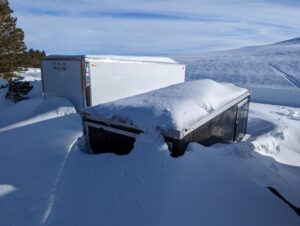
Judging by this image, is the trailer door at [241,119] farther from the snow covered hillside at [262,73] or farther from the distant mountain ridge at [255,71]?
the distant mountain ridge at [255,71]

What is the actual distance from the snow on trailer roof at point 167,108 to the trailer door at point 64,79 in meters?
3.56

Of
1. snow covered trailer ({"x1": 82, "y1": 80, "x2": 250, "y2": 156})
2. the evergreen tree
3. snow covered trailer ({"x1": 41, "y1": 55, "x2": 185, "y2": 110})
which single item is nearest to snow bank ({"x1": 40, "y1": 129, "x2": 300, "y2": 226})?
snow covered trailer ({"x1": 82, "y1": 80, "x2": 250, "y2": 156})

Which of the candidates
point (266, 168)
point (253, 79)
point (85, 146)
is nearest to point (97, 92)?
point (85, 146)

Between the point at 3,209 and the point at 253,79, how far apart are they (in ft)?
84.2

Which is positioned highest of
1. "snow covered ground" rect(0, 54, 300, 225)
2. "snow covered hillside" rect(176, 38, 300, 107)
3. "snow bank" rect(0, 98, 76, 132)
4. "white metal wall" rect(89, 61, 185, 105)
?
"white metal wall" rect(89, 61, 185, 105)

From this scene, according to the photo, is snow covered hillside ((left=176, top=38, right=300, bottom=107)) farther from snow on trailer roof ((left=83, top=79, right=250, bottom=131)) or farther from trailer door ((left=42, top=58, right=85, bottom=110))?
trailer door ((left=42, top=58, right=85, bottom=110))

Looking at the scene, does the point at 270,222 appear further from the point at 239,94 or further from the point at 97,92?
the point at 97,92

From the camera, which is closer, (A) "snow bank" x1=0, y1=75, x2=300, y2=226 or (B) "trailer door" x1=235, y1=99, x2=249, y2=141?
(A) "snow bank" x1=0, y1=75, x2=300, y2=226

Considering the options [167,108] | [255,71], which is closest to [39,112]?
[167,108]

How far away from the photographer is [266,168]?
17.9ft

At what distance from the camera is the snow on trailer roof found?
15.3 ft

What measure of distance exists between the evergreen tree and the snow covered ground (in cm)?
967

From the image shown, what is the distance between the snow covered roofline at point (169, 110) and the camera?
15.1 feet

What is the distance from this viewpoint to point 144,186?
3.88 metres
